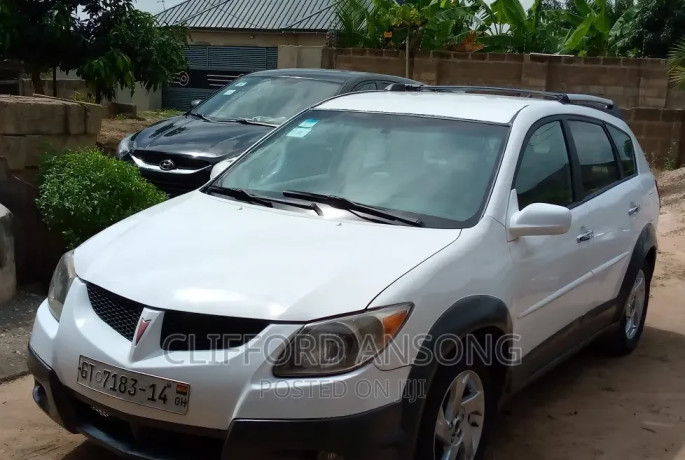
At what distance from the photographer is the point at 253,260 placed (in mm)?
3484

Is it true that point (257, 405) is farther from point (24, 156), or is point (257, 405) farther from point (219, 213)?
point (24, 156)

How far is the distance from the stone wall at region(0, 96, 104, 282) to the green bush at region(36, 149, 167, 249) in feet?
0.43

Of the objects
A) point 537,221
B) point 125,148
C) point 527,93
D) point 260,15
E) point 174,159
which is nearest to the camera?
point 537,221

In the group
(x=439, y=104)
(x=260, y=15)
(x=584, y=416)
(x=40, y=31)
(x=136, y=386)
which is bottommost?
(x=584, y=416)

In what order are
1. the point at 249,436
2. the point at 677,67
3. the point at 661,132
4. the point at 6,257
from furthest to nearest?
the point at 677,67, the point at 661,132, the point at 6,257, the point at 249,436

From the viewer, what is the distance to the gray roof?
2788 cm

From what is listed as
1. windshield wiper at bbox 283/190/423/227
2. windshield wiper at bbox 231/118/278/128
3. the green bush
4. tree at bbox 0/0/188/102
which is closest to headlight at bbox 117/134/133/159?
windshield wiper at bbox 231/118/278/128

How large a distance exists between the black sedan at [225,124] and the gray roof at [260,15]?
17956 mm

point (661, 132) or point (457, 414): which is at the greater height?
point (661, 132)

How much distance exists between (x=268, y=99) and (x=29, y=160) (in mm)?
3241

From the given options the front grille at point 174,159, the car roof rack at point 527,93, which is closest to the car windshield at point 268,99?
the front grille at point 174,159

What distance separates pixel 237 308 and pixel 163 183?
4.83 m

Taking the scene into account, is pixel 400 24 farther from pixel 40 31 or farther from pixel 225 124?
pixel 225 124

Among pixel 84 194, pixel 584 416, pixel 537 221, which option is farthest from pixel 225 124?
pixel 537 221
